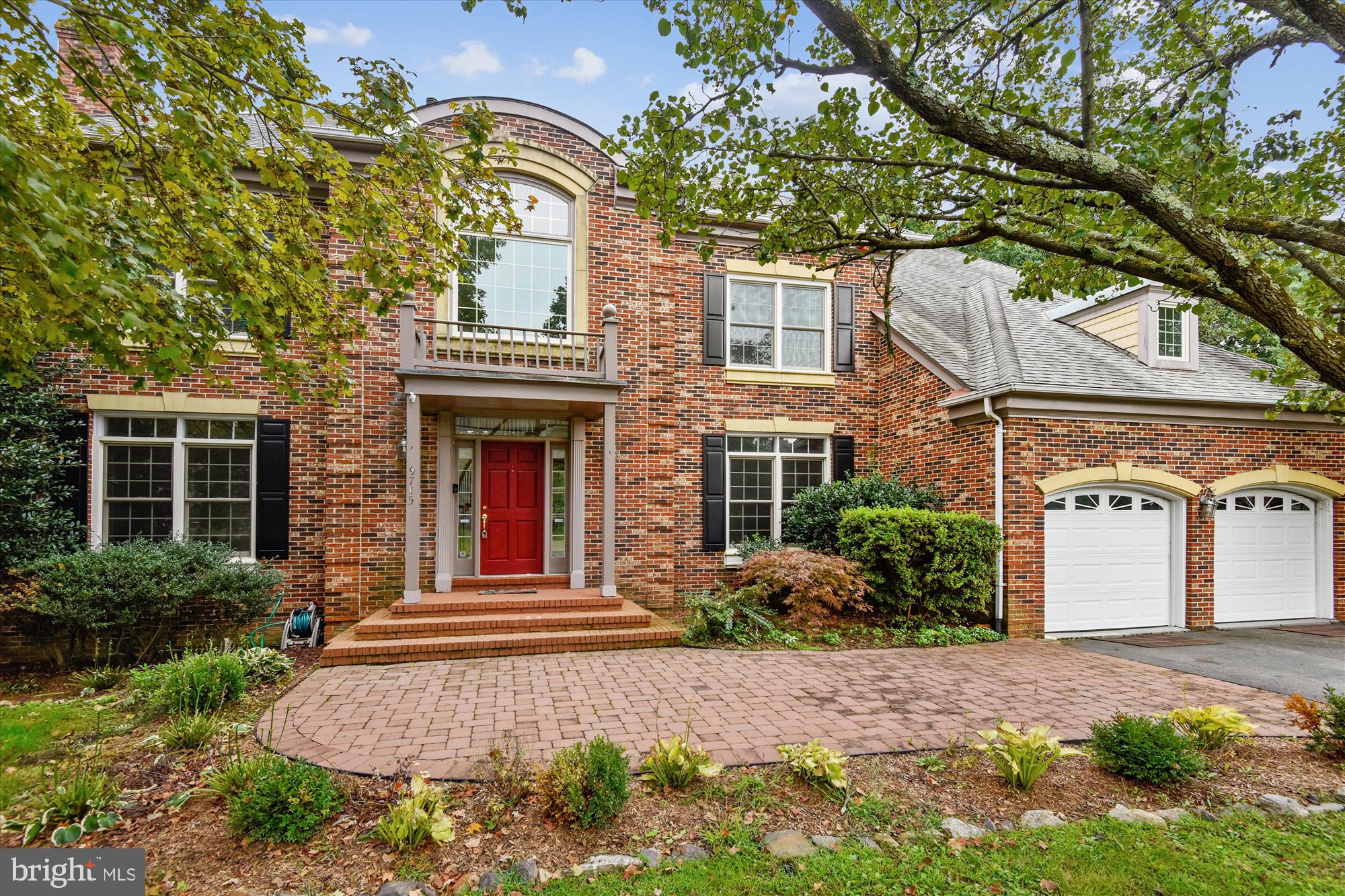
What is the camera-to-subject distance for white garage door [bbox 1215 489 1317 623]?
9.34 meters

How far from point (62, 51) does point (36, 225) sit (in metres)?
9.30

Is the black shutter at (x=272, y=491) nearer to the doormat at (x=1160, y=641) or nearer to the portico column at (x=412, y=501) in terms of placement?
the portico column at (x=412, y=501)

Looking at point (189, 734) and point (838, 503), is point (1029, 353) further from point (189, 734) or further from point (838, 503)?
point (189, 734)

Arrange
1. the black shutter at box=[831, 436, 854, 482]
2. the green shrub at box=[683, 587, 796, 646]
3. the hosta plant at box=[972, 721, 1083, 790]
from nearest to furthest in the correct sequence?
the hosta plant at box=[972, 721, 1083, 790]
the green shrub at box=[683, 587, 796, 646]
the black shutter at box=[831, 436, 854, 482]

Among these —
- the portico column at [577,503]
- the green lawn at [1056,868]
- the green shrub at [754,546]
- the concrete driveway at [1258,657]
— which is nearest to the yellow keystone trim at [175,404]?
the portico column at [577,503]

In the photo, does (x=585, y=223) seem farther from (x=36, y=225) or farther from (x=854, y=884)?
(x=854, y=884)

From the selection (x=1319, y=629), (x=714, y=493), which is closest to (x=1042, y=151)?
(x=714, y=493)

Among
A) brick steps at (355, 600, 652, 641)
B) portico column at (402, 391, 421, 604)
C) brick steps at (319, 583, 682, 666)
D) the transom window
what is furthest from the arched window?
the transom window

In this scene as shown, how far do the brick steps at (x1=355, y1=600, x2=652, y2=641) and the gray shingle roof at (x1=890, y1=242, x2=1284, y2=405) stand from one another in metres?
5.78

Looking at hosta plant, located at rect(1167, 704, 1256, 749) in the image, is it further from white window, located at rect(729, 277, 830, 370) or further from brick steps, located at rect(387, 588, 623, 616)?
white window, located at rect(729, 277, 830, 370)

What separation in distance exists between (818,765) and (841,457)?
7625 mm

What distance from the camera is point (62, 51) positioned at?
27.6 ft

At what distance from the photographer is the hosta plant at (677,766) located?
144 inches

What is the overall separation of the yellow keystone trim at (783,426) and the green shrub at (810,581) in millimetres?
2527
